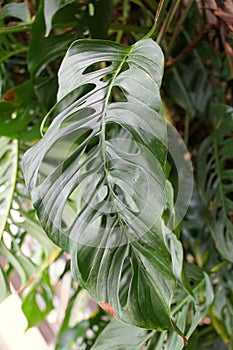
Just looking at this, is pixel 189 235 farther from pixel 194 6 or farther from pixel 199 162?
pixel 194 6

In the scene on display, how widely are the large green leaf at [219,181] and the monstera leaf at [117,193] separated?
332 millimetres

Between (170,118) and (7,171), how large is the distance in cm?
29

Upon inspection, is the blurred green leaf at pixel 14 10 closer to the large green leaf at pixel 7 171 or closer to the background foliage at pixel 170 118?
the background foliage at pixel 170 118

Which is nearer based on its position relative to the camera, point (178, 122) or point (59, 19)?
point (59, 19)

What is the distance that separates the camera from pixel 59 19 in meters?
0.75

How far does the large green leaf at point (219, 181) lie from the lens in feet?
2.63

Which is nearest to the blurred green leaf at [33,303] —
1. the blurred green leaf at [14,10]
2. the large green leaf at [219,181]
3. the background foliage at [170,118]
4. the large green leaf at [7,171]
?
the background foliage at [170,118]

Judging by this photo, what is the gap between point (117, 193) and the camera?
47 cm

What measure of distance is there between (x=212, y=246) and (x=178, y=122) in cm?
23

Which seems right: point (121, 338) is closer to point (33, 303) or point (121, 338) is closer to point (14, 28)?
point (33, 303)

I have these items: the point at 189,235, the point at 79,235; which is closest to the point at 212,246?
the point at 189,235

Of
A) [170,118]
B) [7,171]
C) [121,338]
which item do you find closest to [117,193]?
[121,338]

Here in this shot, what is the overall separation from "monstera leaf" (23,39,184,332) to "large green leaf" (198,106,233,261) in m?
0.33

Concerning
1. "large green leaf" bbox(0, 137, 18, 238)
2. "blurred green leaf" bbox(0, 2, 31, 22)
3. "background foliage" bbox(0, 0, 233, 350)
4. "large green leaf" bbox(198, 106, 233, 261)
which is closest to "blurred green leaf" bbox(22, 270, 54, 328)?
"background foliage" bbox(0, 0, 233, 350)
